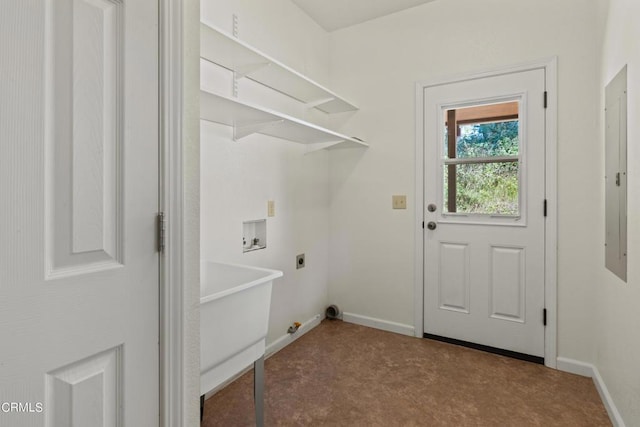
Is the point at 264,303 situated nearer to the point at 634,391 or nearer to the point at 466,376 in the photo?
the point at 466,376

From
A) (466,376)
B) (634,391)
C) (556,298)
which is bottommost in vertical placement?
(466,376)

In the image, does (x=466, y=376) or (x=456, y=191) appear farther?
(x=456, y=191)

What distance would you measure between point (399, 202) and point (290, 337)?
137cm

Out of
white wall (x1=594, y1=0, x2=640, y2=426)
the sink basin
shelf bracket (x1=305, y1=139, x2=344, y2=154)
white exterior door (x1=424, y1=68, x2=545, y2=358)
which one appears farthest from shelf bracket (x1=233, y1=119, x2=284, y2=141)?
white wall (x1=594, y1=0, x2=640, y2=426)

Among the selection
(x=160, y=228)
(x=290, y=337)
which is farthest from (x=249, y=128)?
(x=290, y=337)

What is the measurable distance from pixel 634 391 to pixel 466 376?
846mm

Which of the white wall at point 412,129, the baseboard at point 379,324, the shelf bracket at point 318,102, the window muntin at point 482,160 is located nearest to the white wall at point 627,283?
the white wall at point 412,129

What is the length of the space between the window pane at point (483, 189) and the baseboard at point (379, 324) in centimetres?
101

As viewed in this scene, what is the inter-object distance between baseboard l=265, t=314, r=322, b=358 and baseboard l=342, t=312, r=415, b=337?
0.90 ft

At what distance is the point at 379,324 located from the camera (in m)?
2.88

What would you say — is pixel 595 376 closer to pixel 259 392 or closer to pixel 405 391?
pixel 405 391

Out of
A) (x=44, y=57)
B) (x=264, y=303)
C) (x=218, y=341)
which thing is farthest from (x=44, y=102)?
(x=264, y=303)

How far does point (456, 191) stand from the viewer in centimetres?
258

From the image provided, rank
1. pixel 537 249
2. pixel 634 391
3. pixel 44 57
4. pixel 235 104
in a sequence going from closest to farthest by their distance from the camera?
pixel 44 57
pixel 634 391
pixel 235 104
pixel 537 249
